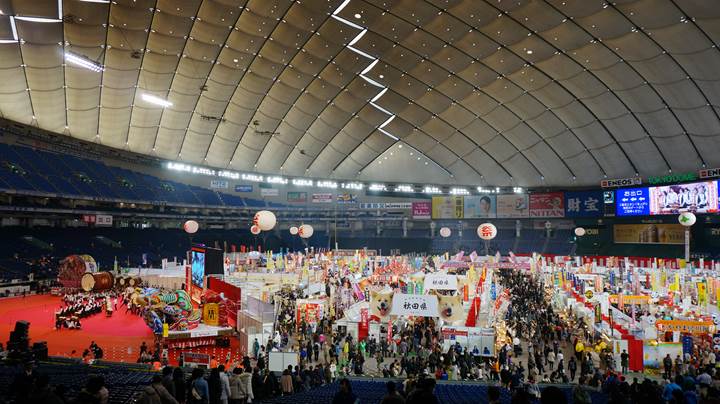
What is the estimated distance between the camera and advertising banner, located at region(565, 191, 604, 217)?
154 feet

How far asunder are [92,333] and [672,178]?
4433 centimetres

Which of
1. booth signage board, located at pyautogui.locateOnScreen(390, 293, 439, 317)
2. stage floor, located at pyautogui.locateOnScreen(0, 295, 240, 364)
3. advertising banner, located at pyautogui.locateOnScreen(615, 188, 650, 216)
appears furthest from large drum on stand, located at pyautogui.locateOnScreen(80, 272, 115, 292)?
advertising banner, located at pyautogui.locateOnScreen(615, 188, 650, 216)

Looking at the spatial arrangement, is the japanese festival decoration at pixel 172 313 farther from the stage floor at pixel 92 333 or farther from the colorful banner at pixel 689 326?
the colorful banner at pixel 689 326

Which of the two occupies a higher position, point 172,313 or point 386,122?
point 386,122

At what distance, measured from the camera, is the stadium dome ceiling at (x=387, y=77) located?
93.4ft

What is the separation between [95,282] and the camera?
90.8 feet

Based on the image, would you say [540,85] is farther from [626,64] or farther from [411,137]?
[411,137]

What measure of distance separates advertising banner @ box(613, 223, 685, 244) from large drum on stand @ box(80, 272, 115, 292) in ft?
149

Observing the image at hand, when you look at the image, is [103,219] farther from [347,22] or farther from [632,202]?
[632,202]

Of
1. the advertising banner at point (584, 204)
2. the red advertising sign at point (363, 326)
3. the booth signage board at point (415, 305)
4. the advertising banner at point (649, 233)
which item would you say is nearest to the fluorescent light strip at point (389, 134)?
the advertising banner at point (584, 204)

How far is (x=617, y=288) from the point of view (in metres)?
24.6

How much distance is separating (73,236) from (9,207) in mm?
8318

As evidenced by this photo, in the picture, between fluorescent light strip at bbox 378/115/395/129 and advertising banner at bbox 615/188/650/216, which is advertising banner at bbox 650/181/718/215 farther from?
fluorescent light strip at bbox 378/115/395/129

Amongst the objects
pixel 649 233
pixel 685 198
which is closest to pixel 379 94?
pixel 685 198
